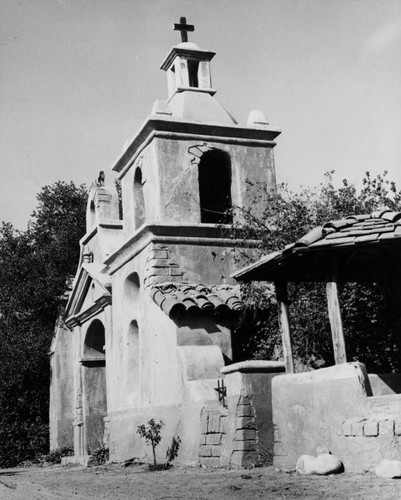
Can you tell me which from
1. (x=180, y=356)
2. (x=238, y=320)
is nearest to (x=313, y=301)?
(x=238, y=320)

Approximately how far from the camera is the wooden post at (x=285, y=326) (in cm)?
1000

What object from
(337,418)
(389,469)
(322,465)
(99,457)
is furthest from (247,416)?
(99,457)

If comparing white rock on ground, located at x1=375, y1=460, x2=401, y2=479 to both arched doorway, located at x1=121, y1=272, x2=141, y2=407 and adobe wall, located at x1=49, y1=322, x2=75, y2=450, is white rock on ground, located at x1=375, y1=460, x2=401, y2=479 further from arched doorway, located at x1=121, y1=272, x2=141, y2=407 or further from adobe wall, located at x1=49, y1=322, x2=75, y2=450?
adobe wall, located at x1=49, y1=322, x2=75, y2=450

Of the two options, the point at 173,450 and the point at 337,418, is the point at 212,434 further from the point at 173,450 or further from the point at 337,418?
the point at 337,418

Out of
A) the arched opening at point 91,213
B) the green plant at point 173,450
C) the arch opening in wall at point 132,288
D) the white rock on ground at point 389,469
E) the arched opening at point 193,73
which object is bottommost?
the white rock on ground at point 389,469

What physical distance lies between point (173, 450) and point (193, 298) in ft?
8.72

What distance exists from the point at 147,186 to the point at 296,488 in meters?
8.60

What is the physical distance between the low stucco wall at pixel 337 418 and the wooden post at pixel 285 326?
362 millimetres

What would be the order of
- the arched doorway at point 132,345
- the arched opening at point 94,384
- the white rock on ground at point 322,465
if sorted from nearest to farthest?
the white rock on ground at point 322,465
the arched doorway at point 132,345
the arched opening at point 94,384

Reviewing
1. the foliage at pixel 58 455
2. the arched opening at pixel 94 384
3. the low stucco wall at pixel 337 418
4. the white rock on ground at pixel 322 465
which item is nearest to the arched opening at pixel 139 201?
the arched opening at pixel 94 384

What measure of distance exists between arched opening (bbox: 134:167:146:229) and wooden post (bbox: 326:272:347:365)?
727 cm

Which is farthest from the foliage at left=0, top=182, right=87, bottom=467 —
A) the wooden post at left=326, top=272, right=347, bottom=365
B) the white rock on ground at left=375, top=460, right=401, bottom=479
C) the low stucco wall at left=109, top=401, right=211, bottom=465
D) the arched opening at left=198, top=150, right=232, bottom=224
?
the white rock on ground at left=375, top=460, right=401, bottom=479

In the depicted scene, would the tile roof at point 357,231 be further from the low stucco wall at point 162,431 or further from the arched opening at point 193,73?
the arched opening at point 193,73

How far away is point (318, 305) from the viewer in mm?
12484
